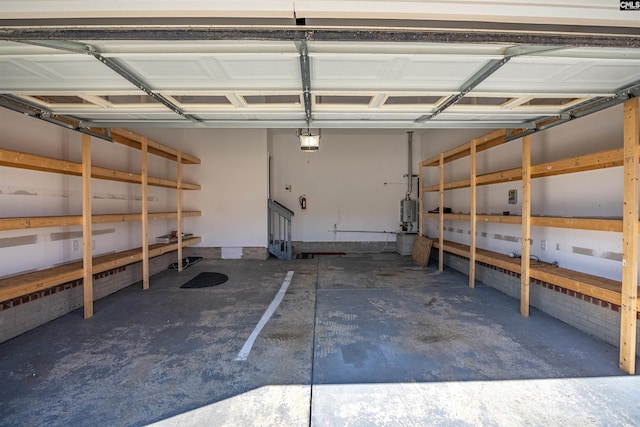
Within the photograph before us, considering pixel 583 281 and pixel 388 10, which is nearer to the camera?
pixel 388 10

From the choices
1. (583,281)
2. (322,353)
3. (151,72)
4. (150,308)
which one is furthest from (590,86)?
(150,308)

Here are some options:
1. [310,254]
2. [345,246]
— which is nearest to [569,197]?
[345,246]

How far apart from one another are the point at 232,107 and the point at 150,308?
300 centimetres

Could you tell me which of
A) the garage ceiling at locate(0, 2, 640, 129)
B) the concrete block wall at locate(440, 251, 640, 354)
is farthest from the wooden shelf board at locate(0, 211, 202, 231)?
the concrete block wall at locate(440, 251, 640, 354)

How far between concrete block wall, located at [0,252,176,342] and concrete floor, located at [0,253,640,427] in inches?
5.1

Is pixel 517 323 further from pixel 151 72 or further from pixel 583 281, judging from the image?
pixel 151 72

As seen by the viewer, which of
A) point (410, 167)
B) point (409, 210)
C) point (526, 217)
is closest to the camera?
point (526, 217)

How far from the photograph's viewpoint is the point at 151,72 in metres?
2.20

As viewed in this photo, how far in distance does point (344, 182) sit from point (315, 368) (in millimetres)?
6699

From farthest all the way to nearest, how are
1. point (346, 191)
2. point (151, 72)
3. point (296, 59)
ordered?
1. point (346, 191)
2. point (151, 72)
3. point (296, 59)

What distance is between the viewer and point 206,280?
214 inches

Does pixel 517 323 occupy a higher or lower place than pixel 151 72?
lower

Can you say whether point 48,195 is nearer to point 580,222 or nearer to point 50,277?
point 50,277

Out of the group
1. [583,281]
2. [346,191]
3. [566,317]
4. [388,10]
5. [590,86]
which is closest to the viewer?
[388,10]
